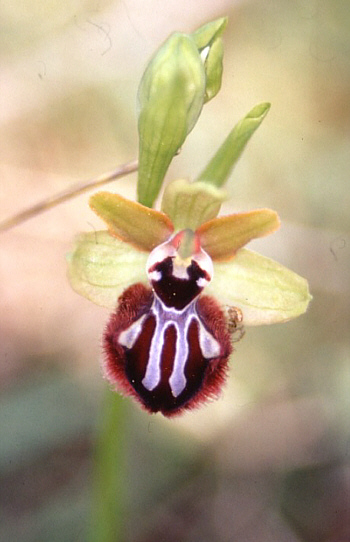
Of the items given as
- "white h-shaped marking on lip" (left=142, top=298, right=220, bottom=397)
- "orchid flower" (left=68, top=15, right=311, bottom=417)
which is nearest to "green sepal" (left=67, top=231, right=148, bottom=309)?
"orchid flower" (left=68, top=15, right=311, bottom=417)

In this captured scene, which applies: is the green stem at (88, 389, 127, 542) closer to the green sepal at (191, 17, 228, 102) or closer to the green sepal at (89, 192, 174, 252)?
the green sepal at (89, 192, 174, 252)

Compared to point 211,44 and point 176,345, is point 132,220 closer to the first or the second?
point 176,345

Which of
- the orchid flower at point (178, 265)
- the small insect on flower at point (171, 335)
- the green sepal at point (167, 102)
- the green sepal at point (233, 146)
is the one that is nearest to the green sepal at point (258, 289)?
the orchid flower at point (178, 265)

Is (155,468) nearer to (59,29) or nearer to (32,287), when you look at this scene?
(32,287)

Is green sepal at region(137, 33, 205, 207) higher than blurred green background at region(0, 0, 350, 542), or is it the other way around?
green sepal at region(137, 33, 205, 207)

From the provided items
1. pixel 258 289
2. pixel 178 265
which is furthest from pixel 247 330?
pixel 178 265

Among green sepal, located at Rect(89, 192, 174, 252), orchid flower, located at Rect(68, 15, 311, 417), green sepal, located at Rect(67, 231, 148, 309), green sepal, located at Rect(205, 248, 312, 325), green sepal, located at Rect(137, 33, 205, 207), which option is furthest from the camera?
green sepal, located at Rect(205, 248, 312, 325)
